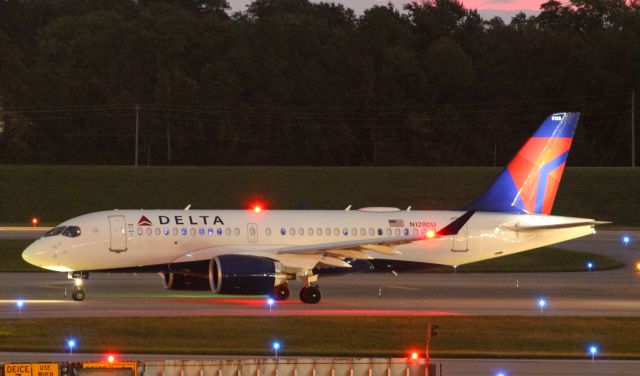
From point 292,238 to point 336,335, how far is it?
963 cm

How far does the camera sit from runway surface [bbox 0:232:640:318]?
34125 millimetres

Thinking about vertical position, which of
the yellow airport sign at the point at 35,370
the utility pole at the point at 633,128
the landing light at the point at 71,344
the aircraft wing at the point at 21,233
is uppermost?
the utility pole at the point at 633,128

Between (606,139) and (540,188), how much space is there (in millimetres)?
71061

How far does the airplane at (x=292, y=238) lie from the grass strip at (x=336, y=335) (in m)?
4.70

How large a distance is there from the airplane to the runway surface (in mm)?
912

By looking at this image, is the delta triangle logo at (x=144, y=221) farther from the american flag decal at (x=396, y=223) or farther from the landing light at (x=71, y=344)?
the landing light at (x=71, y=344)

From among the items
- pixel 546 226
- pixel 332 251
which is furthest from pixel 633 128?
pixel 332 251

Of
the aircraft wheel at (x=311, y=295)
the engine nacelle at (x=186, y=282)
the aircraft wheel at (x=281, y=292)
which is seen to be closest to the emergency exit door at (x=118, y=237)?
the engine nacelle at (x=186, y=282)

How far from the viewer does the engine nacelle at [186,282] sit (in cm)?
3775

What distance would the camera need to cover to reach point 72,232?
37281mm

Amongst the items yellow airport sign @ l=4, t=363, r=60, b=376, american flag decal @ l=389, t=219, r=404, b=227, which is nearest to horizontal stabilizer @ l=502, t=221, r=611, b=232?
american flag decal @ l=389, t=219, r=404, b=227

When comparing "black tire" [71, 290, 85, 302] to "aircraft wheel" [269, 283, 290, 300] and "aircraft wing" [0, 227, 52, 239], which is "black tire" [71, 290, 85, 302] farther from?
"aircraft wing" [0, 227, 52, 239]

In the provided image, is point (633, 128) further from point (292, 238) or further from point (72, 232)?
point (72, 232)

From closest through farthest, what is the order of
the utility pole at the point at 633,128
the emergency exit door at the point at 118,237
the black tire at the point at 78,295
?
1. the black tire at the point at 78,295
2. the emergency exit door at the point at 118,237
3. the utility pole at the point at 633,128
